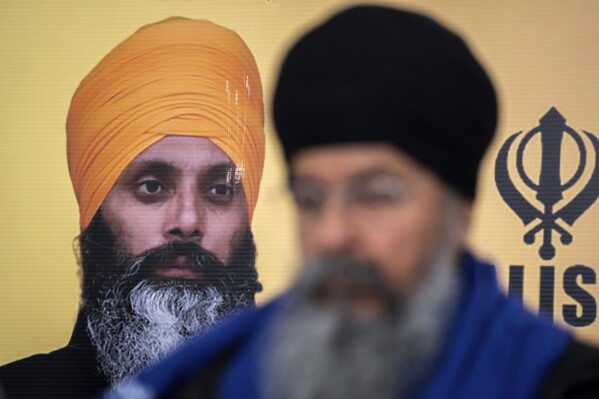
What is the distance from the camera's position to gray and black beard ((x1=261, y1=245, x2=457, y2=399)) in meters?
0.95

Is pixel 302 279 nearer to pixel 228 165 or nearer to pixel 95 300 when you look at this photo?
pixel 228 165

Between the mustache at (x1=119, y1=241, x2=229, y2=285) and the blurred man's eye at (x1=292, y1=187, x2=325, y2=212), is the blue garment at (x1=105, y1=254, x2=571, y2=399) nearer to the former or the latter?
the blurred man's eye at (x1=292, y1=187, x2=325, y2=212)

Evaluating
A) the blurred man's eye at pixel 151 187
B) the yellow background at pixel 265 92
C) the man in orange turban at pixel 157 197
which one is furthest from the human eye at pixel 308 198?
the blurred man's eye at pixel 151 187

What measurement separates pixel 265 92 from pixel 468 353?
2021 mm

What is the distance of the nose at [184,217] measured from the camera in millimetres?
2857

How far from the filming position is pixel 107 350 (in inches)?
116

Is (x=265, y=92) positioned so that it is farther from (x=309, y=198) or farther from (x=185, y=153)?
(x=309, y=198)

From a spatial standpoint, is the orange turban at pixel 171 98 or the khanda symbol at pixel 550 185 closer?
the khanda symbol at pixel 550 185

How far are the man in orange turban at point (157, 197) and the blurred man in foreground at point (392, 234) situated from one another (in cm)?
184

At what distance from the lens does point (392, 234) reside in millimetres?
954

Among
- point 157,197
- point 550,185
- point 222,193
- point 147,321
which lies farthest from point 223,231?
point 550,185

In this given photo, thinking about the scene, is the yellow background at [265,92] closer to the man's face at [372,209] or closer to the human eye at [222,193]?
the human eye at [222,193]

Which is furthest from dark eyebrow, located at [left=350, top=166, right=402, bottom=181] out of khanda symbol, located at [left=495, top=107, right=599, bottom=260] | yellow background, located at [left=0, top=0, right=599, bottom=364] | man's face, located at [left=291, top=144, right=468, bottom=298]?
khanda symbol, located at [left=495, top=107, right=599, bottom=260]

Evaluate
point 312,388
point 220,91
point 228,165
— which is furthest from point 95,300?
point 312,388
